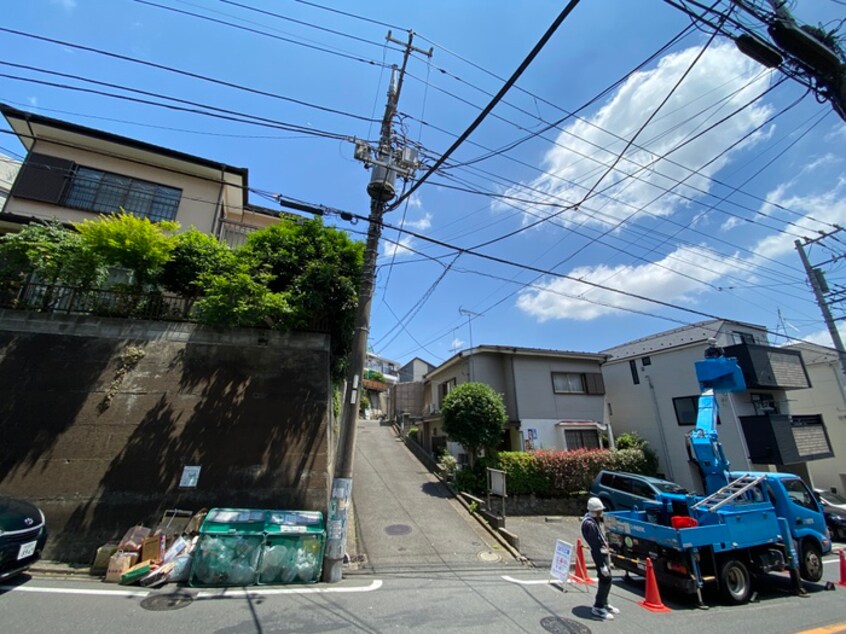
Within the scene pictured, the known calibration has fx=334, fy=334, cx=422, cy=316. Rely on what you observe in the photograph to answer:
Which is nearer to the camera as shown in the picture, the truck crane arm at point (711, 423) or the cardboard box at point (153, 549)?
the cardboard box at point (153, 549)

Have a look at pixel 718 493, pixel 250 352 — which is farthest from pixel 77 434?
pixel 718 493

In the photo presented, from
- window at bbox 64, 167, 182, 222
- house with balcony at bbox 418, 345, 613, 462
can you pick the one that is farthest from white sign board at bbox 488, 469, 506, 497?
window at bbox 64, 167, 182, 222

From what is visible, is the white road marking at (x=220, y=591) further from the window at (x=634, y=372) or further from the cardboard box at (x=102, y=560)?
the window at (x=634, y=372)

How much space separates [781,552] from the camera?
675 centimetres

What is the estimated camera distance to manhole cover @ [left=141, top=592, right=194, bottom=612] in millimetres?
4684

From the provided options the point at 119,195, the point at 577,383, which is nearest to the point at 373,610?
the point at 119,195

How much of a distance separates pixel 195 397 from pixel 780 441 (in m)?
21.7

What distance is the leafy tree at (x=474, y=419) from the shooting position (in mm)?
13250

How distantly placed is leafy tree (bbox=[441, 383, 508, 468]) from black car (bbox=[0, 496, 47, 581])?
1107 cm

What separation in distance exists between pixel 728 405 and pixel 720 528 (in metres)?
12.3

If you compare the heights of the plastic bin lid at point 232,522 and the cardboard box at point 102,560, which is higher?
the plastic bin lid at point 232,522

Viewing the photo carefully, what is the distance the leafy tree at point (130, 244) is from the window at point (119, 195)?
11.3 feet

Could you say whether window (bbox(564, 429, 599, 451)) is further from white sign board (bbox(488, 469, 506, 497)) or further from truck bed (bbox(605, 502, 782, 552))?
truck bed (bbox(605, 502, 782, 552))

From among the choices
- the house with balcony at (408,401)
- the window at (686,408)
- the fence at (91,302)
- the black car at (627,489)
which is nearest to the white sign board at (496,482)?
the black car at (627,489)
